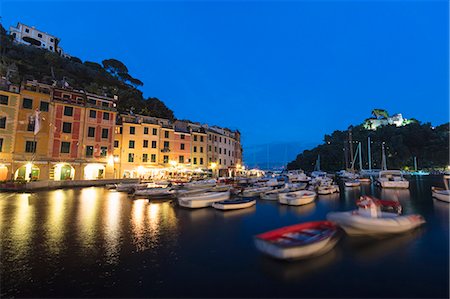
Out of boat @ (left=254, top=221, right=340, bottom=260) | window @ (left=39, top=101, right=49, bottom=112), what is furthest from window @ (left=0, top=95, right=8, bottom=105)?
boat @ (left=254, top=221, right=340, bottom=260)

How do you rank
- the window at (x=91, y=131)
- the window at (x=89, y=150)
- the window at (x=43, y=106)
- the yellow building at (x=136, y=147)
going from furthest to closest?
the yellow building at (x=136, y=147), the window at (x=91, y=131), the window at (x=89, y=150), the window at (x=43, y=106)

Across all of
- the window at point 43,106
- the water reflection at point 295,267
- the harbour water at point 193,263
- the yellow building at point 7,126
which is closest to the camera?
the harbour water at point 193,263

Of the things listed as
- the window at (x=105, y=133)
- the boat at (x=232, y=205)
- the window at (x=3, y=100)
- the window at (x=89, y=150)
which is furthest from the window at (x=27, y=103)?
the boat at (x=232, y=205)

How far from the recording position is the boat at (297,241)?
9.30 m

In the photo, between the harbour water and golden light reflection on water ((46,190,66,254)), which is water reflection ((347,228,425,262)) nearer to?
the harbour water

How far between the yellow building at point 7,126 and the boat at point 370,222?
46837mm

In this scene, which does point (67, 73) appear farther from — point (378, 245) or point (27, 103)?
point (378, 245)

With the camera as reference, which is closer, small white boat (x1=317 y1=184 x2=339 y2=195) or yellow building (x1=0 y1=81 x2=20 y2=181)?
small white boat (x1=317 y1=184 x2=339 y2=195)

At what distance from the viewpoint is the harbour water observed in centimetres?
753

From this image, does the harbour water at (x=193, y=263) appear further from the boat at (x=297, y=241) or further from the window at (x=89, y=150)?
the window at (x=89, y=150)

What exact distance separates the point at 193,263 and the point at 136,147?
1749 inches

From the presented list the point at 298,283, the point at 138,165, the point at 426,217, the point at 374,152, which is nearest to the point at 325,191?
the point at 426,217

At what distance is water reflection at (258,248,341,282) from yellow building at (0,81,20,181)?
1755 inches

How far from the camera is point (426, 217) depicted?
18422 mm
